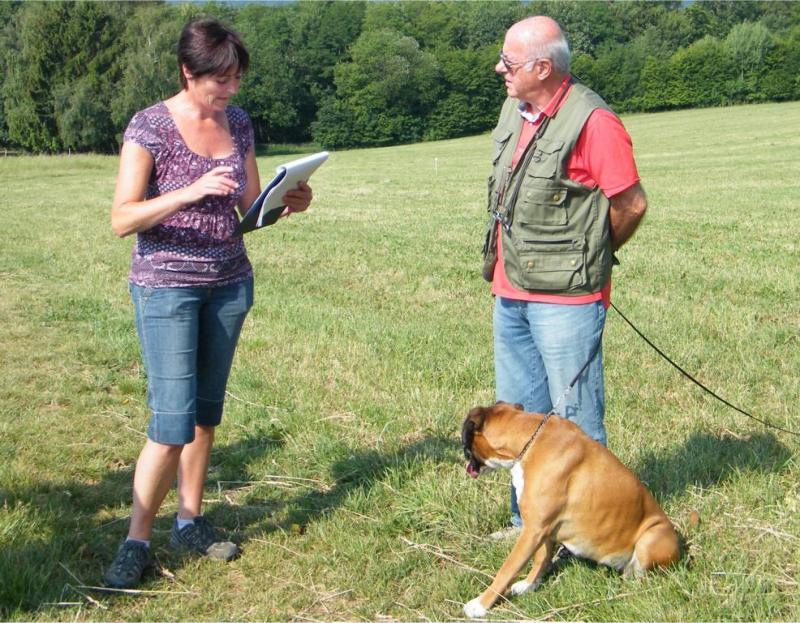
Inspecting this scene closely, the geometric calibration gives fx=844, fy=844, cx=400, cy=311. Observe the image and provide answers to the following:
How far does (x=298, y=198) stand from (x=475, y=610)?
2010 millimetres

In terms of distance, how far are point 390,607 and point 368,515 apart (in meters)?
0.79

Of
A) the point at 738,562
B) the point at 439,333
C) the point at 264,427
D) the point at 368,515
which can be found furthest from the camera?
the point at 439,333

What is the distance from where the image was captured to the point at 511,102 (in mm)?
3986

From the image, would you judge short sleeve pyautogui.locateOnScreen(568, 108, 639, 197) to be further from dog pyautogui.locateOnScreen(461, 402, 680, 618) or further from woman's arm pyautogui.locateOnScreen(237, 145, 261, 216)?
woman's arm pyautogui.locateOnScreen(237, 145, 261, 216)

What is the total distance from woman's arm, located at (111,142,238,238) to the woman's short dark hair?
0.42 metres

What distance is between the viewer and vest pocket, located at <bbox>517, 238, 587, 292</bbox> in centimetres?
362

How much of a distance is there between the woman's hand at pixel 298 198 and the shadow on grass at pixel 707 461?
2.31m

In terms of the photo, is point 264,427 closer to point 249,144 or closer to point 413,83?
point 249,144

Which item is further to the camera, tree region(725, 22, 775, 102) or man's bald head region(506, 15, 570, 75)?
tree region(725, 22, 775, 102)

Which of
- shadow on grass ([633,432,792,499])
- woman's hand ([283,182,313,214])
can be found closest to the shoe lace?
woman's hand ([283,182,313,214])

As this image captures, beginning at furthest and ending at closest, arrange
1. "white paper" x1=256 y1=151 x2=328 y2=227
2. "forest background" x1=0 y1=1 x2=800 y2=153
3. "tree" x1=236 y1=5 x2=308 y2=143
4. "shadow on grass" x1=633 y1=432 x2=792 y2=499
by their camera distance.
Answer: "tree" x1=236 y1=5 x2=308 y2=143 < "forest background" x1=0 y1=1 x2=800 y2=153 < "shadow on grass" x1=633 y1=432 x2=792 y2=499 < "white paper" x1=256 y1=151 x2=328 y2=227

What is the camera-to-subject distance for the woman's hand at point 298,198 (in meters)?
3.98

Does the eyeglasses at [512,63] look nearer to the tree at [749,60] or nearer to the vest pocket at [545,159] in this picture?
the vest pocket at [545,159]

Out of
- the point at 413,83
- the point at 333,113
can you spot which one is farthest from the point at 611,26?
the point at 333,113
